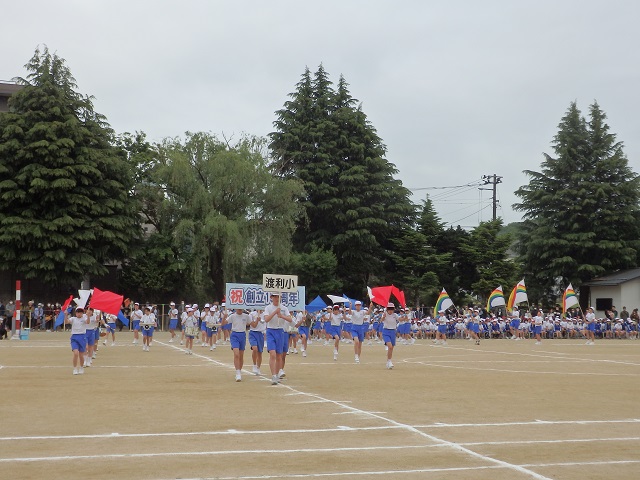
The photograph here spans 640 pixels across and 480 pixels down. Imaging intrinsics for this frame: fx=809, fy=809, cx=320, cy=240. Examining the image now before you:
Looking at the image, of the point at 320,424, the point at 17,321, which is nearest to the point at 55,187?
the point at 17,321

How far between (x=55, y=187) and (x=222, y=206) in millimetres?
11166

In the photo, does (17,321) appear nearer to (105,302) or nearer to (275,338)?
(105,302)

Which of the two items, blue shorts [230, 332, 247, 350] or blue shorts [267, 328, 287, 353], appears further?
blue shorts [230, 332, 247, 350]

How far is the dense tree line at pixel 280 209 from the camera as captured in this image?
54094 millimetres

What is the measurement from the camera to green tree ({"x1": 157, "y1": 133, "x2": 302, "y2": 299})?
54.6 m

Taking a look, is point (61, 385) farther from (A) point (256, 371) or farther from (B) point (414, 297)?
(B) point (414, 297)

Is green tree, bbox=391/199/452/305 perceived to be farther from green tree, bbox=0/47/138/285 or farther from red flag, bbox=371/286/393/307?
red flag, bbox=371/286/393/307

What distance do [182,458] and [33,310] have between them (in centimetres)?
4560

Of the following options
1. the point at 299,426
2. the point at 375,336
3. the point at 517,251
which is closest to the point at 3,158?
the point at 375,336

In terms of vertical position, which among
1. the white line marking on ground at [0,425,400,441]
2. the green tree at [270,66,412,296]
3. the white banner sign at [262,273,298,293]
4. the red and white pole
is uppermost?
the green tree at [270,66,412,296]

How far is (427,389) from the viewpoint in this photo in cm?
1747

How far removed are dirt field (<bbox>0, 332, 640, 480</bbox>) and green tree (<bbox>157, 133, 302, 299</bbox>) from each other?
31445 mm

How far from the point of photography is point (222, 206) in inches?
2229


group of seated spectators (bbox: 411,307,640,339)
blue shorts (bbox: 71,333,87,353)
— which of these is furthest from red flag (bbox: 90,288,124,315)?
group of seated spectators (bbox: 411,307,640,339)
